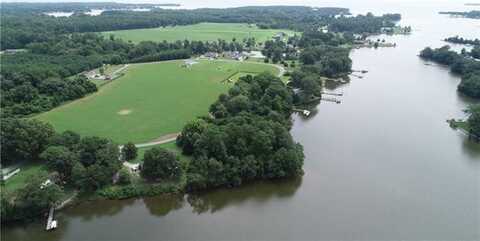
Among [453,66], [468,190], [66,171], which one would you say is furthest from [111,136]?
[453,66]

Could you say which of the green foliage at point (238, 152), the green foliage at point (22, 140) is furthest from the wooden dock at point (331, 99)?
the green foliage at point (22, 140)

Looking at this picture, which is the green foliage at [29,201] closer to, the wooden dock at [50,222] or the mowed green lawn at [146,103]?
the wooden dock at [50,222]

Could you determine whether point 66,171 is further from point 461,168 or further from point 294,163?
point 461,168

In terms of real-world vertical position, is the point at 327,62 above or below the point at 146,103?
above

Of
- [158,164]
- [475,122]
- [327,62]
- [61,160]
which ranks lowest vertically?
[158,164]

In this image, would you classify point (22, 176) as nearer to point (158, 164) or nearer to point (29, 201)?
point (29, 201)

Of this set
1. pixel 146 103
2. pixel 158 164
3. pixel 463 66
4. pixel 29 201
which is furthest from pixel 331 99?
pixel 29 201
